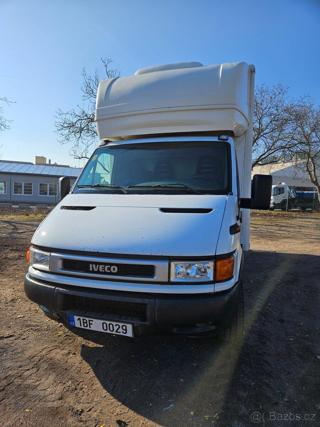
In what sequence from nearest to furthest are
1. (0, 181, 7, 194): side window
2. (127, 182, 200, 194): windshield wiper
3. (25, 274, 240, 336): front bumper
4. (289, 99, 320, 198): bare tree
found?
(25, 274, 240, 336): front bumper
(127, 182, 200, 194): windshield wiper
(289, 99, 320, 198): bare tree
(0, 181, 7, 194): side window

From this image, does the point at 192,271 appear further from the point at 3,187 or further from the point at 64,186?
the point at 3,187

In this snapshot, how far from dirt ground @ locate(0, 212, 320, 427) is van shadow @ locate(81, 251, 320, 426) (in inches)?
0.4

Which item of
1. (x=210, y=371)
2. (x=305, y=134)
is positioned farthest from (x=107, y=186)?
(x=305, y=134)

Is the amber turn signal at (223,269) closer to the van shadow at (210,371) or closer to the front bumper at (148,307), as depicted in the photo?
the front bumper at (148,307)

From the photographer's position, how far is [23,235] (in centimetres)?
1201

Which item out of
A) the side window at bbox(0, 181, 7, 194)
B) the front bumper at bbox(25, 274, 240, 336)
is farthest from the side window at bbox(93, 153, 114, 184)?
the side window at bbox(0, 181, 7, 194)

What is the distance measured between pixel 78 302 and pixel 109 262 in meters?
0.54

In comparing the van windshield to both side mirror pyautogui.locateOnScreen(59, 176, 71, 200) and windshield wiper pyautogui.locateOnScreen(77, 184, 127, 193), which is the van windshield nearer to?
windshield wiper pyautogui.locateOnScreen(77, 184, 127, 193)

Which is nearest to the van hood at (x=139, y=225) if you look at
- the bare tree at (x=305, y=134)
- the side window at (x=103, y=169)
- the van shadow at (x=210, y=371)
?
the side window at (x=103, y=169)

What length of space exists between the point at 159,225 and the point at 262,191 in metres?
1.60

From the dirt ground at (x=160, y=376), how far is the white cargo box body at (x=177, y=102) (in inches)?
112

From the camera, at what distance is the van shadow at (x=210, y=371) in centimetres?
308

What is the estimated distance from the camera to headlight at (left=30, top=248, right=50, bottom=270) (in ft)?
11.9

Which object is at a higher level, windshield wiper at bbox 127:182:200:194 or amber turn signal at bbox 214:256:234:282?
windshield wiper at bbox 127:182:200:194
